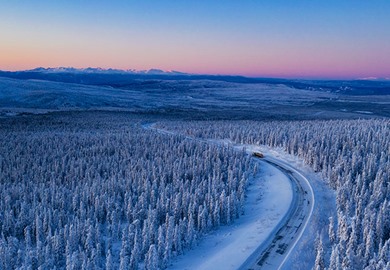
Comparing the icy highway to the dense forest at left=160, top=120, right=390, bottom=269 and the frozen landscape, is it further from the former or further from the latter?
the dense forest at left=160, top=120, right=390, bottom=269

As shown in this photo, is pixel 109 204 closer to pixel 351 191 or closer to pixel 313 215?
pixel 313 215

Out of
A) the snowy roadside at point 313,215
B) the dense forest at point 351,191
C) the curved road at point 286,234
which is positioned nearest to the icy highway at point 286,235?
the curved road at point 286,234

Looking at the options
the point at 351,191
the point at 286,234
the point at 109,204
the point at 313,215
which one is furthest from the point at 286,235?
the point at 109,204

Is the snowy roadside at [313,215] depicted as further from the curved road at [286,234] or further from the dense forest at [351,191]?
the dense forest at [351,191]

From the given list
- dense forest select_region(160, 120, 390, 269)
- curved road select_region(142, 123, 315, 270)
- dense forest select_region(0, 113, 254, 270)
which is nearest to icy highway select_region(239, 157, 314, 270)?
curved road select_region(142, 123, 315, 270)

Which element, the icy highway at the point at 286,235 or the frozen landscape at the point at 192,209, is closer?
the frozen landscape at the point at 192,209

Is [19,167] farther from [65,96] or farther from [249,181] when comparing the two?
[65,96]
